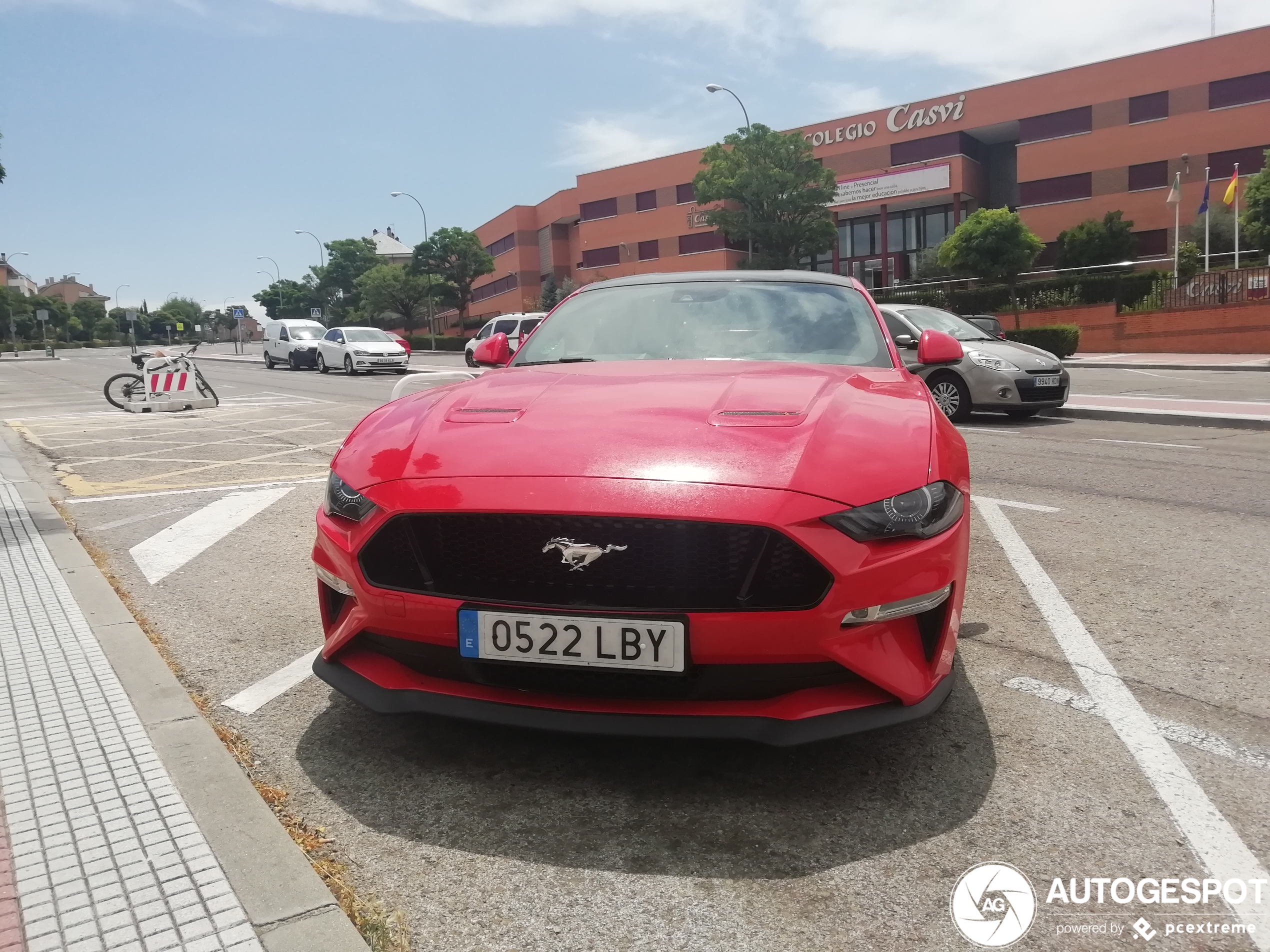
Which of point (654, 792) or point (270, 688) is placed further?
point (270, 688)

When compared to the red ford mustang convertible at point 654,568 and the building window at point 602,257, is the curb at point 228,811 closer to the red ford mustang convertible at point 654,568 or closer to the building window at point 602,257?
the red ford mustang convertible at point 654,568

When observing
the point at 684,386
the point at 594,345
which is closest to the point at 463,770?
the point at 684,386

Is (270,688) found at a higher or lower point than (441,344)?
lower

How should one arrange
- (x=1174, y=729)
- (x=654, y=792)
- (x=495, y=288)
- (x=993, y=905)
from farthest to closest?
(x=495, y=288) → (x=1174, y=729) → (x=654, y=792) → (x=993, y=905)

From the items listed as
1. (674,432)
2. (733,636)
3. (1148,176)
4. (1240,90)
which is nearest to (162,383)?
(674,432)

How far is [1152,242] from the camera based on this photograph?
4181cm

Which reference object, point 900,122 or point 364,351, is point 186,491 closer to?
point 364,351

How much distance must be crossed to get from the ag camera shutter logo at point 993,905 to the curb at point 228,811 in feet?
3.85

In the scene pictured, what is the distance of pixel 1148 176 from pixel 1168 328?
17.9 metres

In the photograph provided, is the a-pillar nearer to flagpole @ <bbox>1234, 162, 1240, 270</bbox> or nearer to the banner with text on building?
the banner with text on building

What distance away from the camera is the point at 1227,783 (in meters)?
2.48

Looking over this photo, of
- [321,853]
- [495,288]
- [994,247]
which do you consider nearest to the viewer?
[321,853]

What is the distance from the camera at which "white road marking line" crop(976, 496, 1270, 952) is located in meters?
2.06

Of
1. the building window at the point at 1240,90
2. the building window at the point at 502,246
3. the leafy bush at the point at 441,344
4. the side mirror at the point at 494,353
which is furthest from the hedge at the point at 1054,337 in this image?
the building window at the point at 502,246
